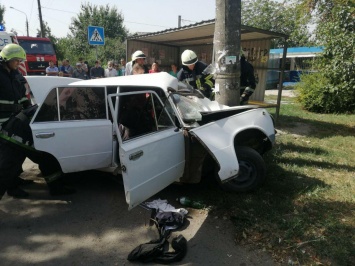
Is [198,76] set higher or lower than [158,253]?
higher

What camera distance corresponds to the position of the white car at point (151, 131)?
130 inches

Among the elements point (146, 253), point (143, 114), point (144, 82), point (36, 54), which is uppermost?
point (36, 54)

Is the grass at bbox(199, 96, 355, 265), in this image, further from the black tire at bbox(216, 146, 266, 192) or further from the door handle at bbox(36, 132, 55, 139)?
the door handle at bbox(36, 132, 55, 139)

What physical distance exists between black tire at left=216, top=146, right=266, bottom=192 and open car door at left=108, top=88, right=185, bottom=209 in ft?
2.49

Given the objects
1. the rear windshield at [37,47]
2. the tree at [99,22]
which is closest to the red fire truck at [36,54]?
the rear windshield at [37,47]

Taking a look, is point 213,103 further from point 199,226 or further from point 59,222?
point 59,222

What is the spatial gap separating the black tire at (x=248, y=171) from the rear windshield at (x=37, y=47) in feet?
49.1

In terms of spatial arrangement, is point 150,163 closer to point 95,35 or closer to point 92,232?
point 92,232

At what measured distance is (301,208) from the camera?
344 cm

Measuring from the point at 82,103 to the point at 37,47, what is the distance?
1407 cm

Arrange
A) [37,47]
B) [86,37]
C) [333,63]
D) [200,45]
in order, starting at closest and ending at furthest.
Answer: [333,63]
[200,45]
[37,47]
[86,37]

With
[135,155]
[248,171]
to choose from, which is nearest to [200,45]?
[248,171]

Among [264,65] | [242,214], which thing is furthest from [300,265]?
[264,65]

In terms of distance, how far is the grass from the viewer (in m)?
2.77
